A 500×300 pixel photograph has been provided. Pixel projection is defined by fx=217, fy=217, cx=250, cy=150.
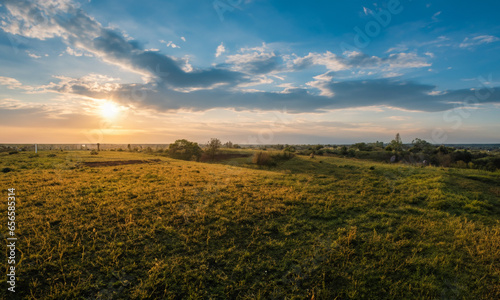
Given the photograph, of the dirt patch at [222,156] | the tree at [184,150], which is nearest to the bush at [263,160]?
the dirt patch at [222,156]

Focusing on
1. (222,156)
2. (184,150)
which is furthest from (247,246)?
(184,150)

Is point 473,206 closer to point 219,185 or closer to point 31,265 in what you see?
point 219,185

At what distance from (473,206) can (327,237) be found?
9104 mm

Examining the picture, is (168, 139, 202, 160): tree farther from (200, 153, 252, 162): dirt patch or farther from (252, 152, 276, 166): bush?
(252, 152, 276, 166): bush

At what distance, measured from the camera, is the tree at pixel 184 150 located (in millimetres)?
46172

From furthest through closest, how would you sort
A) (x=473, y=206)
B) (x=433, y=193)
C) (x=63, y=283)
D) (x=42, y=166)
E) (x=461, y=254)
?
(x=42, y=166)
(x=433, y=193)
(x=473, y=206)
(x=461, y=254)
(x=63, y=283)

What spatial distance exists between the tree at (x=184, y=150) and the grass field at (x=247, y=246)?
34.0 meters

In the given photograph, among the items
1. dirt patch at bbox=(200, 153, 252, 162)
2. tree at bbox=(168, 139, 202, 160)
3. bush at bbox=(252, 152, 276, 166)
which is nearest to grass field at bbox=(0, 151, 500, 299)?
bush at bbox=(252, 152, 276, 166)

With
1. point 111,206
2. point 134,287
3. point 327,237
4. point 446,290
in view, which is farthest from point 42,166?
point 446,290

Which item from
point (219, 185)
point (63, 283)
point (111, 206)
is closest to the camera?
point (63, 283)

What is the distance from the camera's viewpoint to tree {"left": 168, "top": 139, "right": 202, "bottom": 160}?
46172 millimetres

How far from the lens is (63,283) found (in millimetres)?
4723

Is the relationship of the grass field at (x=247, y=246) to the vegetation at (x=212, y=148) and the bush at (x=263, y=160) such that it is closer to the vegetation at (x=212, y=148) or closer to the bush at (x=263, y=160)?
the bush at (x=263, y=160)

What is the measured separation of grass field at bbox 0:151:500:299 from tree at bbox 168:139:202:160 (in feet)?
111
